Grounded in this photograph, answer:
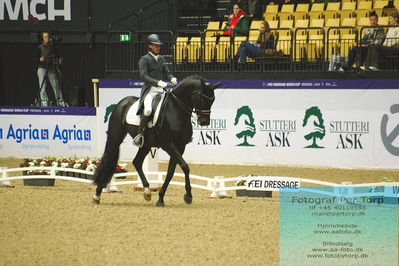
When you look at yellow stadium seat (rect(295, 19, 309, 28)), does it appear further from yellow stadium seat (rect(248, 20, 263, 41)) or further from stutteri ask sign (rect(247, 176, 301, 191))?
stutteri ask sign (rect(247, 176, 301, 191))

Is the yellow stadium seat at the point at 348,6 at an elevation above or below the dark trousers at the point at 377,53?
above

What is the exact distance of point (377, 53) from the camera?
64.6 feet

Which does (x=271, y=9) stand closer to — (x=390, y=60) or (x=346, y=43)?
(x=346, y=43)

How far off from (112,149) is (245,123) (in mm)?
6367

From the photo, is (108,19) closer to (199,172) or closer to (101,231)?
(199,172)

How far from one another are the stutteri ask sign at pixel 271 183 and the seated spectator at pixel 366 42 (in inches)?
232

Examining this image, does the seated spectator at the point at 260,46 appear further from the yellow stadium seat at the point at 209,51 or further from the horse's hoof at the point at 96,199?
the horse's hoof at the point at 96,199

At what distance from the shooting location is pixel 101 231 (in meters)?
11.7

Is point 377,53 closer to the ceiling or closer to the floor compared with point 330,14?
closer to the floor

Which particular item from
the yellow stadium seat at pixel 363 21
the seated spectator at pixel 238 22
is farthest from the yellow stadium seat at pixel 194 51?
the yellow stadium seat at pixel 363 21

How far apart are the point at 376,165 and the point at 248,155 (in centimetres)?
319

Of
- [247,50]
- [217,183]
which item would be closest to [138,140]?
[217,183]

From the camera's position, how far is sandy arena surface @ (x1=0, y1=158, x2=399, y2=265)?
9938 millimetres

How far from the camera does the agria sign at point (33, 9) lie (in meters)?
25.7
